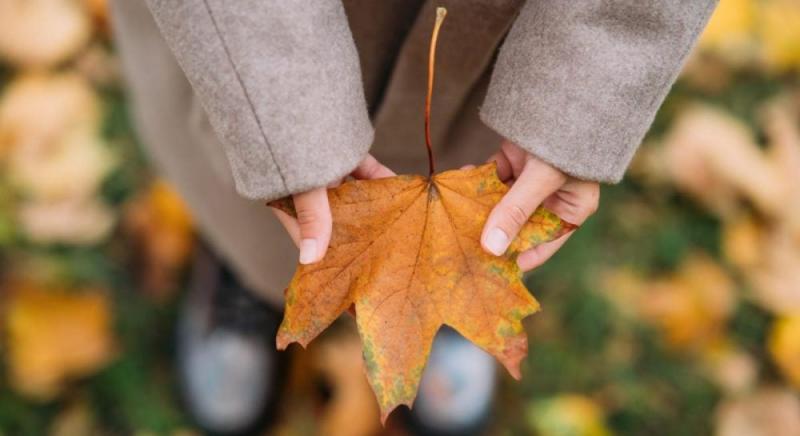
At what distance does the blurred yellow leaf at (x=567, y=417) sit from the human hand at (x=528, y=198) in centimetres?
66

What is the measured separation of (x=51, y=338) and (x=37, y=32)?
0.73 m

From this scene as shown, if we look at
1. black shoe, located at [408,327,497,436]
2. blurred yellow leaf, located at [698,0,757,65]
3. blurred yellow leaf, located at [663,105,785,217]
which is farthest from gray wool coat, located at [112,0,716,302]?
blurred yellow leaf, located at [698,0,757,65]

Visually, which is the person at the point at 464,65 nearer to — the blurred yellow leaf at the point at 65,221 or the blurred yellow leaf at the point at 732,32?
the blurred yellow leaf at the point at 65,221

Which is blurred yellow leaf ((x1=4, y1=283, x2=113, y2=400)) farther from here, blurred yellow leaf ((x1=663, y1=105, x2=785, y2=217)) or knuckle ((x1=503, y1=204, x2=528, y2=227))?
blurred yellow leaf ((x1=663, y1=105, x2=785, y2=217))

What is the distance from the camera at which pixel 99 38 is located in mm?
1838

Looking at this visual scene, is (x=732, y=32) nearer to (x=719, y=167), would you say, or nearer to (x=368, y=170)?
(x=719, y=167)

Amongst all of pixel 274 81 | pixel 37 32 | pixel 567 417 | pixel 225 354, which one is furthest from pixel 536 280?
pixel 37 32

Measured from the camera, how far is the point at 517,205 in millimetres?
794

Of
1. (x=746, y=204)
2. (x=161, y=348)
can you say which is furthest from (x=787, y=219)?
(x=161, y=348)

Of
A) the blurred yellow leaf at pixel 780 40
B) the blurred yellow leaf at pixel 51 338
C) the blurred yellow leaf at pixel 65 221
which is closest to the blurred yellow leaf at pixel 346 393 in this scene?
the blurred yellow leaf at pixel 51 338

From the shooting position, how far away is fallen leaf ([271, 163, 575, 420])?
79 centimetres

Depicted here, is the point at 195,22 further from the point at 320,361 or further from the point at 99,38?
the point at 99,38

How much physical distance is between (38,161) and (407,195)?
1123 millimetres

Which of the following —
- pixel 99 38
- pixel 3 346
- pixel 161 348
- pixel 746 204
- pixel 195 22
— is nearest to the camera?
pixel 195 22
